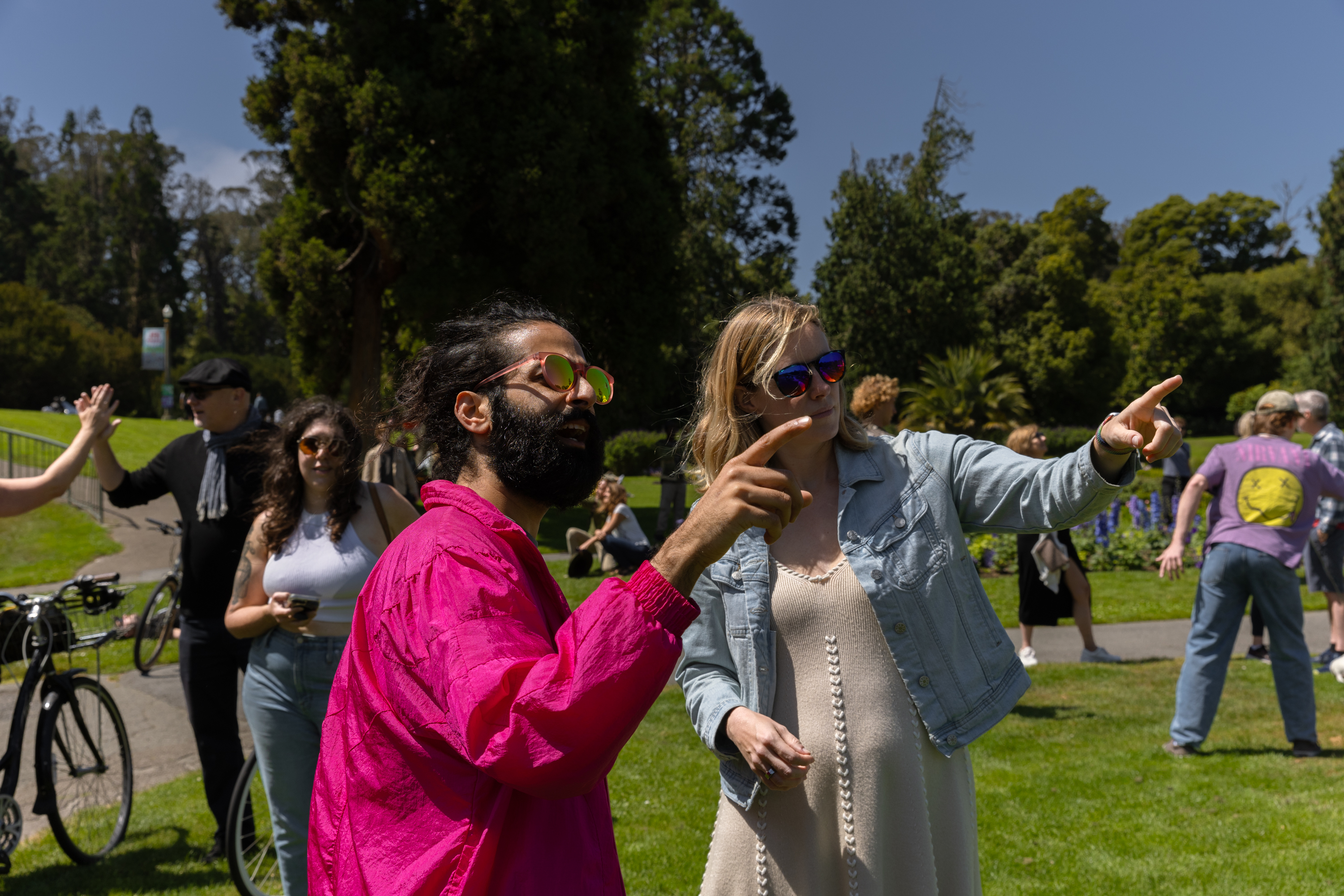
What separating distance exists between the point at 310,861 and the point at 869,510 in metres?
1.48

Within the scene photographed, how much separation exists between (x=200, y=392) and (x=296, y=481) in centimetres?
108

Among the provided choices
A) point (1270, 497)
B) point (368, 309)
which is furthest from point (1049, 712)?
point (368, 309)

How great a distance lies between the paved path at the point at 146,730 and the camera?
583 cm

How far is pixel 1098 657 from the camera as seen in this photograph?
8266mm

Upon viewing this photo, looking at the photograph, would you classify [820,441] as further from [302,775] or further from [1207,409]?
[1207,409]

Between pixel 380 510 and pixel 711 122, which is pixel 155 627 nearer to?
pixel 380 510

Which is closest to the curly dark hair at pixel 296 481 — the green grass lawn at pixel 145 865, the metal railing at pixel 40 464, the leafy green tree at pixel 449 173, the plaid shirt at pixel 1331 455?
the green grass lawn at pixel 145 865

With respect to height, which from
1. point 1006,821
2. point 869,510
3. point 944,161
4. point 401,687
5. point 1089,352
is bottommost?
point 1006,821

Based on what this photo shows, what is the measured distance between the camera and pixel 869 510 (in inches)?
95.7

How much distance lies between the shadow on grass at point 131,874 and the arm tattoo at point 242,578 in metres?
1.54

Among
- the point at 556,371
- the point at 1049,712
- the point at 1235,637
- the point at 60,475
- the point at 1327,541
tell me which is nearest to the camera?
the point at 556,371

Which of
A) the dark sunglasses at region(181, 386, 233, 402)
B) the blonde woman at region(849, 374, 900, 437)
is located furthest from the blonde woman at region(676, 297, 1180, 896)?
the blonde woman at region(849, 374, 900, 437)

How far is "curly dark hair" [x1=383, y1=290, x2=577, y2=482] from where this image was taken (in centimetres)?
171

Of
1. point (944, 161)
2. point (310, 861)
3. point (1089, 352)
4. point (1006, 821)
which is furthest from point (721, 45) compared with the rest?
point (310, 861)
